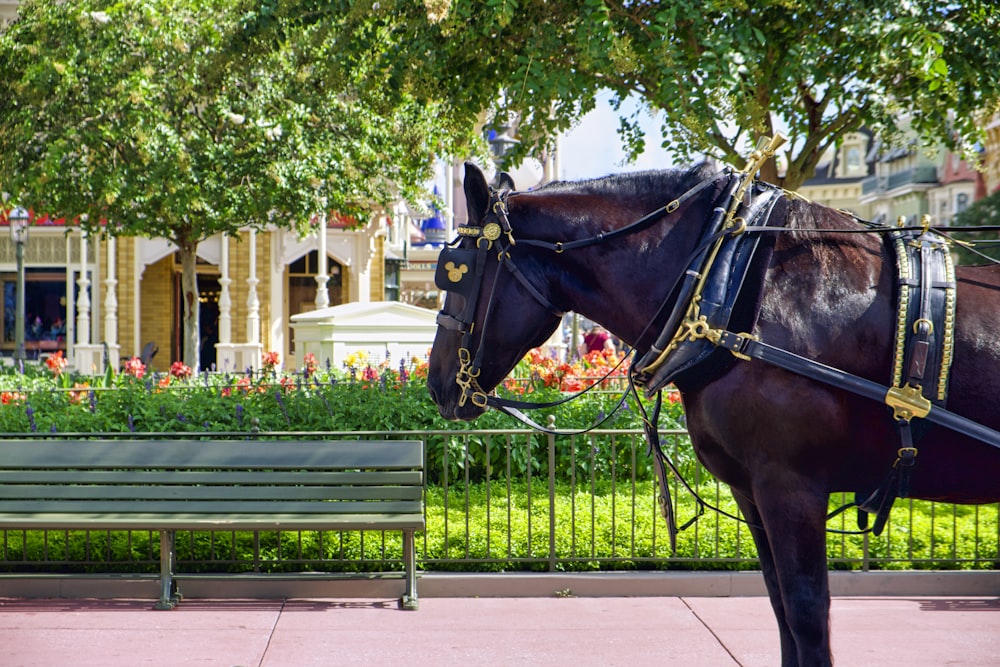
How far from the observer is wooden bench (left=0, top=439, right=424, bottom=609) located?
6570mm

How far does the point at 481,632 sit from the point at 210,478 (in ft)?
6.73

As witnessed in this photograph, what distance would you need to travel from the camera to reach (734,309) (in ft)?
10.7

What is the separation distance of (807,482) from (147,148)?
15.5 m

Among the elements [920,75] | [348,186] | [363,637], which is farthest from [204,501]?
[348,186]

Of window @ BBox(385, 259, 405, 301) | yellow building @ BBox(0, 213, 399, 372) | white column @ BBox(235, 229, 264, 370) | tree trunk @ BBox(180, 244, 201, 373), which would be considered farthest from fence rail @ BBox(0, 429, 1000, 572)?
window @ BBox(385, 259, 405, 301)

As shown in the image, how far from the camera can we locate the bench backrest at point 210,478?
6625 millimetres

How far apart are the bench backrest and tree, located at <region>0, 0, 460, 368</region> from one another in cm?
959

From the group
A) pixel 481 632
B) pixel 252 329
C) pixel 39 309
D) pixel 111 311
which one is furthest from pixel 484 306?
pixel 39 309

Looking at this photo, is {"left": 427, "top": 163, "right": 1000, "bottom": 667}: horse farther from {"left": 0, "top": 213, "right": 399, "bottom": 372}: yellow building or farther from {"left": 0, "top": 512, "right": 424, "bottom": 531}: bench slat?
{"left": 0, "top": 213, "right": 399, "bottom": 372}: yellow building

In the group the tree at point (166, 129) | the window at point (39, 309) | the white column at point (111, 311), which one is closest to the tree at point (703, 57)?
the tree at point (166, 129)

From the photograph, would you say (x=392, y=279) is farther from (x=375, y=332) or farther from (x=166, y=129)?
(x=375, y=332)

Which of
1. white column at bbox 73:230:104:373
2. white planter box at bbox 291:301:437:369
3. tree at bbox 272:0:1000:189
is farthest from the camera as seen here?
white column at bbox 73:230:104:373

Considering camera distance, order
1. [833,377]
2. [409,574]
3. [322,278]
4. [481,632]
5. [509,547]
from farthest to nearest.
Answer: [322,278] < [509,547] < [409,574] < [481,632] < [833,377]

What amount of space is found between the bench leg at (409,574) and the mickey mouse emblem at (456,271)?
3157 millimetres
